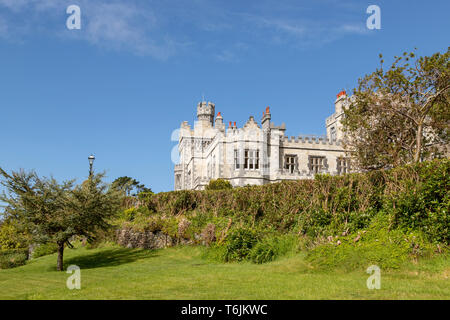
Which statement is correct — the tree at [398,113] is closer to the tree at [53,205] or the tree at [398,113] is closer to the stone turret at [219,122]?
the tree at [53,205]

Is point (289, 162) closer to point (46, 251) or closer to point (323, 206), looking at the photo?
point (46, 251)

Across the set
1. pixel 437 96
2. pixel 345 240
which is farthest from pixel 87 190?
pixel 437 96

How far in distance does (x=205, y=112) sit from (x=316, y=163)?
65.1 ft

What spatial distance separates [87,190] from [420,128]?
16.4 meters

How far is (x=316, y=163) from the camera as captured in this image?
41.7 metres

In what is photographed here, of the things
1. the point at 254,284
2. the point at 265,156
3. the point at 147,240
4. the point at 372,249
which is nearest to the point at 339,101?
the point at 265,156

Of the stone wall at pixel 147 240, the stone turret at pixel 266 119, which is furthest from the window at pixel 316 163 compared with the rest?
the stone wall at pixel 147 240

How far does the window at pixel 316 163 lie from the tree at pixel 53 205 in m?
27.6

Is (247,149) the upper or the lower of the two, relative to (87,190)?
upper

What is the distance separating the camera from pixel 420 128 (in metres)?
21.2

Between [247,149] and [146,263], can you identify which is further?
[247,149]

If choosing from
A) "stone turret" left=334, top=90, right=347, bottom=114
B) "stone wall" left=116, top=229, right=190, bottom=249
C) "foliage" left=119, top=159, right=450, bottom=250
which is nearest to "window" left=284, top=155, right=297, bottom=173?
"stone turret" left=334, top=90, right=347, bottom=114

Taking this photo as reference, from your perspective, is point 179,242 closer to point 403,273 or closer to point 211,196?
point 211,196

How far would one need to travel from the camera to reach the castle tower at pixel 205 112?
184 feet
